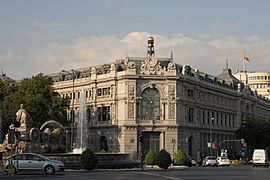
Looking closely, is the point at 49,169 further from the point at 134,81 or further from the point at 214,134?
the point at 214,134

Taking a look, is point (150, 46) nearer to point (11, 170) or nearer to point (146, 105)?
point (146, 105)

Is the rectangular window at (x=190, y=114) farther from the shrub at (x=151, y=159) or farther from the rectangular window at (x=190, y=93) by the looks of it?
the shrub at (x=151, y=159)

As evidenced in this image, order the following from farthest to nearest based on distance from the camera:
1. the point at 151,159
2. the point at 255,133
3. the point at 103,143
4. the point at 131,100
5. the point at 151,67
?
the point at 255,133
the point at 103,143
the point at 151,67
the point at 131,100
the point at 151,159

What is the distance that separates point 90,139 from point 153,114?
1277 cm

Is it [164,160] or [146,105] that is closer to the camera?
[164,160]

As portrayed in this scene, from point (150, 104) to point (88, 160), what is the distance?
51.1 metres

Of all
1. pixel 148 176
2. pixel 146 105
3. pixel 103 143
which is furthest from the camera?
pixel 103 143

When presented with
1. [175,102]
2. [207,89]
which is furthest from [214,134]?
[175,102]

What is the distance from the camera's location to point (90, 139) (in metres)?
99.9

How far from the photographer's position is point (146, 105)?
9475 centimetres

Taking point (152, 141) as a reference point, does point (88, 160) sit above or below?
below

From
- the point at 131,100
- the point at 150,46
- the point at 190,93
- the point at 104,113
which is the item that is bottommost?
the point at 104,113

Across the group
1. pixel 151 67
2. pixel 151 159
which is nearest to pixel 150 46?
pixel 151 67

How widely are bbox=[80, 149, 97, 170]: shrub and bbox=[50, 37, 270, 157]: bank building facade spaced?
47.1 meters
